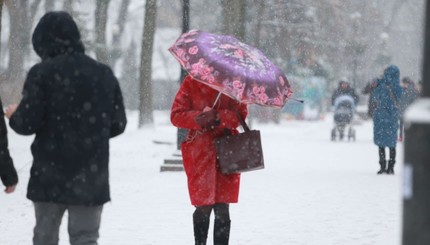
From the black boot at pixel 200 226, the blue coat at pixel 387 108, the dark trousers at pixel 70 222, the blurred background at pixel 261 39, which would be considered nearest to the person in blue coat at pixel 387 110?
the blue coat at pixel 387 108

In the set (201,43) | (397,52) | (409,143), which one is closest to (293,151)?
(201,43)

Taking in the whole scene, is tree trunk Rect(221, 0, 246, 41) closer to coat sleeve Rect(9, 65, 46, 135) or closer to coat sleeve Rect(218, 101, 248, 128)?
coat sleeve Rect(218, 101, 248, 128)

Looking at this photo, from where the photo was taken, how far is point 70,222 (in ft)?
15.6

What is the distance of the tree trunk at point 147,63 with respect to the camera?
27.3 metres

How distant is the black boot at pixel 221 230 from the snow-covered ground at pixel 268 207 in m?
1.52

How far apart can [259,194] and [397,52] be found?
7815cm

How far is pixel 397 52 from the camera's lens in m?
88.0

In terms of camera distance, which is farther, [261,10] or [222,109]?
[261,10]

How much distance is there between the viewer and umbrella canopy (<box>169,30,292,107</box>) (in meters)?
6.24

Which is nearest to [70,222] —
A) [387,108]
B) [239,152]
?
[239,152]

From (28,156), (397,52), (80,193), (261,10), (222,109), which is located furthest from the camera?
(397,52)

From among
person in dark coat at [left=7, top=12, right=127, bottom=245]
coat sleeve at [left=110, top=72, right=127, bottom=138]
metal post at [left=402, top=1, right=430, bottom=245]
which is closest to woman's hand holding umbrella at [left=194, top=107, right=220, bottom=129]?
coat sleeve at [left=110, top=72, right=127, bottom=138]

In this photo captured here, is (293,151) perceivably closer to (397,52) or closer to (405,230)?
(405,230)

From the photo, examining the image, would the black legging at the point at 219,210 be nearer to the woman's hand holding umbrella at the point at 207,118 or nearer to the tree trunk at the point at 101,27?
the woman's hand holding umbrella at the point at 207,118
